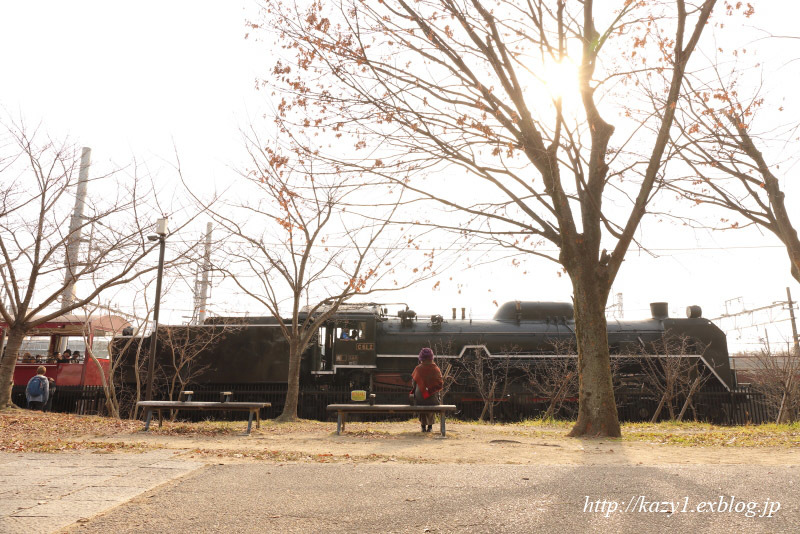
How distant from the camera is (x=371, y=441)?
858 cm

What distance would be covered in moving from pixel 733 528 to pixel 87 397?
1671 centimetres

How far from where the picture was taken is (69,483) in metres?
4.38

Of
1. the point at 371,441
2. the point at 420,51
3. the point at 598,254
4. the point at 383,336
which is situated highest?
the point at 420,51

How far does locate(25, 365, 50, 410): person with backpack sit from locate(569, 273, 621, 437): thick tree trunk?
42.7 ft

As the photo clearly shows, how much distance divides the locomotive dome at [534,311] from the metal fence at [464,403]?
2704 mm

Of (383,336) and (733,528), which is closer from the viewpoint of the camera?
(733,528)

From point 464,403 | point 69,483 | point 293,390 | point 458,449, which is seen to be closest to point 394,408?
point 458,449

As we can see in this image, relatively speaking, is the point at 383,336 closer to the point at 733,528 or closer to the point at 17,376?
the point at 17,376

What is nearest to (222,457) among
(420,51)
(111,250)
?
(420,51)

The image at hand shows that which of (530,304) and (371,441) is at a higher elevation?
(530,304)

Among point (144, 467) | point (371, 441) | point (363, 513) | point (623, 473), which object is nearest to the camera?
point (363, 513)

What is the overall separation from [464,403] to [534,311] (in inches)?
153

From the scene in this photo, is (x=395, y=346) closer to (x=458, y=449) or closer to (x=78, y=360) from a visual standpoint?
(x=458, y=449)

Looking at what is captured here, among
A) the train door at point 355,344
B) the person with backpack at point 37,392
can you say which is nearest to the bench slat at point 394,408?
the train door at point 355,344
